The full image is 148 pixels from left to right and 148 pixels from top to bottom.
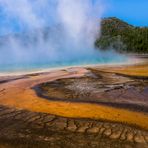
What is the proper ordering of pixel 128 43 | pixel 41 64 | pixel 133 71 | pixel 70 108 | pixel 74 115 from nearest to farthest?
pixel 74 115, pixel 70 108, pixel 133 71, pixel 41 64, pixel 128 43

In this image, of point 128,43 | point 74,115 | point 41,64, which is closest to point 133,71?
point 74,115

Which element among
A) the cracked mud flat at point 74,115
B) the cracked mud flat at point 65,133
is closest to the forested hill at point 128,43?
the cracked mud flat at point 74,115

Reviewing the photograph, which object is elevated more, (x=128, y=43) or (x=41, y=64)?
(x=128, y=43)

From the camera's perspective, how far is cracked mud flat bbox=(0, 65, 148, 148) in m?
8.75

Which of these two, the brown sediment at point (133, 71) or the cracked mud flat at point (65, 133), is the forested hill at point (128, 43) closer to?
the brown sediment at point (133, 71)

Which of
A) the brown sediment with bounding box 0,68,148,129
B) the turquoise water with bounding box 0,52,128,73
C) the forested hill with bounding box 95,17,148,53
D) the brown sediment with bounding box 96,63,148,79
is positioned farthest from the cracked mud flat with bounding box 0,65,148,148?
the forested hill with bounding box 95,17,148,53

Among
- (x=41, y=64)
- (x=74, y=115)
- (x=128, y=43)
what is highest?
(x=128, y=43)

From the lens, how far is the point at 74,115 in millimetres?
11578

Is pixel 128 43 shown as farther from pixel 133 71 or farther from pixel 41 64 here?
pixel 133 71

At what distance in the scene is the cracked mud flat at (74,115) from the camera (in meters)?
8.75

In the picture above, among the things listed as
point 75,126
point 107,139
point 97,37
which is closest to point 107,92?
point 75,126

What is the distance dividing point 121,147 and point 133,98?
20.2 feet

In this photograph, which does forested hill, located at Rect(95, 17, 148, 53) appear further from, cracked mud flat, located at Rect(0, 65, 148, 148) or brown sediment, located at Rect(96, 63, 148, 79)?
cracked mud flat, located at Rect(0, 65, 148, 148)

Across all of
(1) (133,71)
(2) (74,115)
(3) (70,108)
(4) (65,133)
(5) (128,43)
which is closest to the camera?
(4) (65,133)
